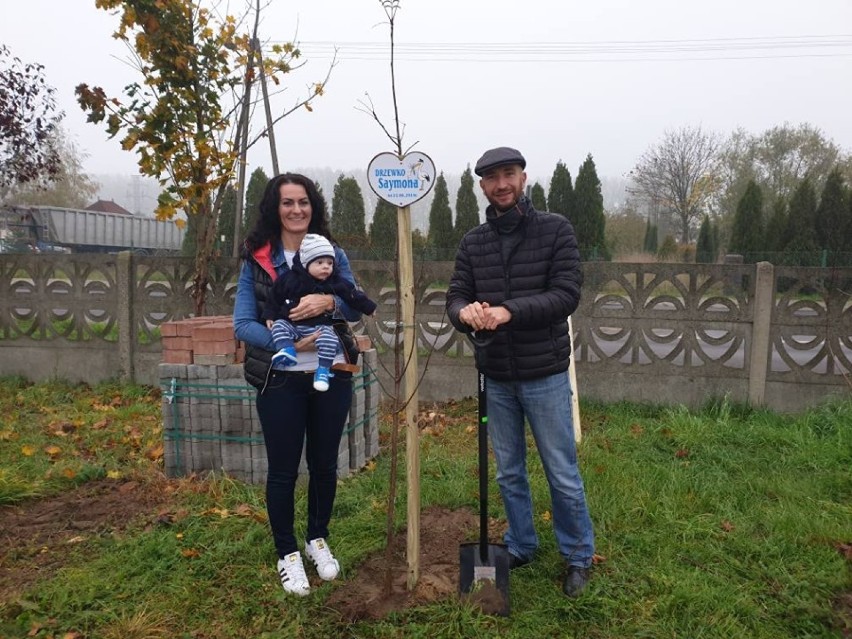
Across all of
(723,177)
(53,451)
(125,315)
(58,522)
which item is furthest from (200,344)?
(723,177)

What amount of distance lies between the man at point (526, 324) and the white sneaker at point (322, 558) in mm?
966

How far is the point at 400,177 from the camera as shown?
2.65 metres

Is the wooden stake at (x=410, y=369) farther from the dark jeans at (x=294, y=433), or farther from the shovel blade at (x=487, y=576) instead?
the dark jeans at (x=294, y=433)

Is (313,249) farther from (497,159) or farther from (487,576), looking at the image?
(487,576)

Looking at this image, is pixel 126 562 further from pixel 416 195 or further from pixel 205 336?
pixel 416 195

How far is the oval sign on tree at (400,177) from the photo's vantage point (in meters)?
2.63

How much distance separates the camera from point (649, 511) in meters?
3.71

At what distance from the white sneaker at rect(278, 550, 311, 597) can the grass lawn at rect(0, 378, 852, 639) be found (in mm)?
52

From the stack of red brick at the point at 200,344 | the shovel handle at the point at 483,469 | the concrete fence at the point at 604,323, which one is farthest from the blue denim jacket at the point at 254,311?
the concrete fence at the point at 604,323

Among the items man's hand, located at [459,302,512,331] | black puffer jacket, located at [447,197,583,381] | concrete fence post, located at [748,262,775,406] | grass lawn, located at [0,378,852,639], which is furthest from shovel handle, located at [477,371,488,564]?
concrete fence post, located at [748,262,775,406]

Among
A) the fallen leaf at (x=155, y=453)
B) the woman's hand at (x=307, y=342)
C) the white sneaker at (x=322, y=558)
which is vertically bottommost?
the fallen leaf at (x=155, y=453)

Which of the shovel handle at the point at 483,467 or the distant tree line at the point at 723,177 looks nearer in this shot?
the shovel handle at the point at 483,467

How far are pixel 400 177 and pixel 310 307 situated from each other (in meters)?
0.70

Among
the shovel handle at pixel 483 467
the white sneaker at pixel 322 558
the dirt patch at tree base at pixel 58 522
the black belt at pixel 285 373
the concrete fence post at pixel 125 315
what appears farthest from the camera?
the concrete fence post at pixel 125 315
